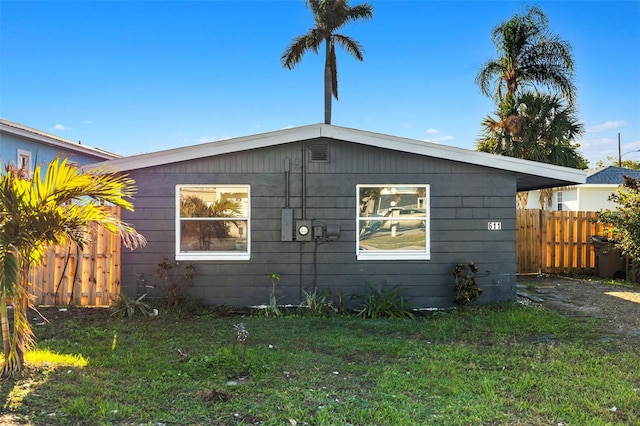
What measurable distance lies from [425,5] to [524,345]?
10016mm

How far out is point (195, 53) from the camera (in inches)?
581

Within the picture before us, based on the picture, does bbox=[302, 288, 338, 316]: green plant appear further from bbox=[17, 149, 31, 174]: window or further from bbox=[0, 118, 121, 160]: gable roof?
bbox=[17, 149, 31, 174]: window

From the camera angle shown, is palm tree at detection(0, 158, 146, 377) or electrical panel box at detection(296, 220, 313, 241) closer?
palm tree at detection(0, 158, 146, 377)

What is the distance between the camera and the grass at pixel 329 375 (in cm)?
354

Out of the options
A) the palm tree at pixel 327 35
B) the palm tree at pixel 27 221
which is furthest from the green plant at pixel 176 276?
the palm tree at pixel 327 35

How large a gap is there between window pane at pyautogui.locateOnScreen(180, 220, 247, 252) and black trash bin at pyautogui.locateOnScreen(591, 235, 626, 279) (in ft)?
29.9

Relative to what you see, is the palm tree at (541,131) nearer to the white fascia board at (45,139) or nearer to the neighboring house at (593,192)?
the neighboring house at (593,192)

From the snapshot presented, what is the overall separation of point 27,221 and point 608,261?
12.5m

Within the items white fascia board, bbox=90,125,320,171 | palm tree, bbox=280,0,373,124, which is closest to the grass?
white fascia board, bbox=90,125,320,171

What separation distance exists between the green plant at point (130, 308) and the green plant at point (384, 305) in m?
3.23

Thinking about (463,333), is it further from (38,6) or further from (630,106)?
(630,106)

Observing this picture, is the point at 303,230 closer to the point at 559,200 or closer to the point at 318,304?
the point at 318,304

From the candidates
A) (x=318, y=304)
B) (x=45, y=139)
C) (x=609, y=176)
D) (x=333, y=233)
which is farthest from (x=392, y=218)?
(x=609, y=176)

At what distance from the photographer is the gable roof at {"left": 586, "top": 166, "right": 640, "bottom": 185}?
20703mm
